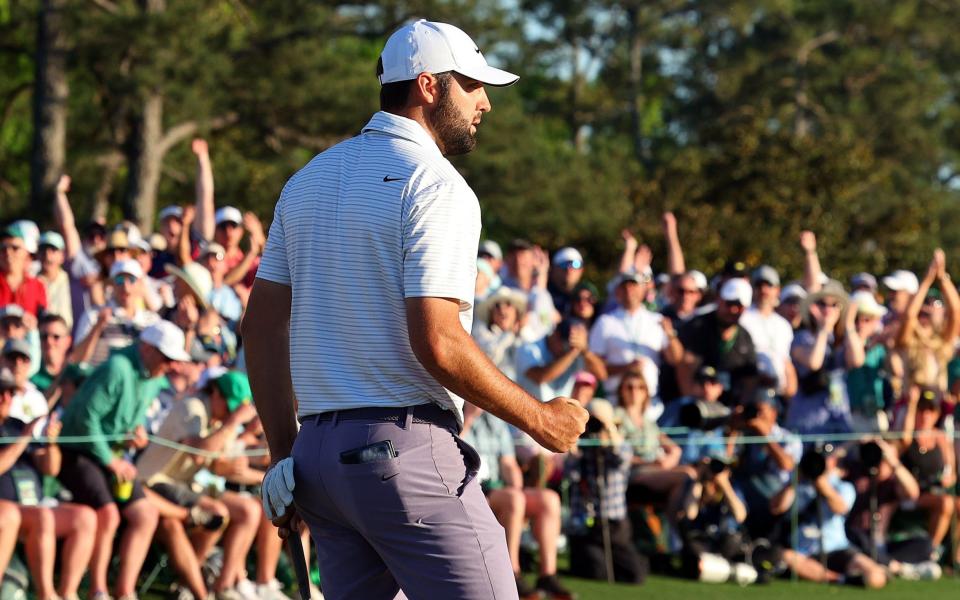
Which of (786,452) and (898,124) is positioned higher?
(898,124)

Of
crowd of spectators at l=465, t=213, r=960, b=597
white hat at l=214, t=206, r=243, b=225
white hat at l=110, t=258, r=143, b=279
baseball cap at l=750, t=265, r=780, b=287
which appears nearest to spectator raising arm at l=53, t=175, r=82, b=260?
white hat at l=214, t=206, r=243, b=225

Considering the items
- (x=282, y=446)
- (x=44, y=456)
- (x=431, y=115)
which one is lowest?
(x=44, y=456)

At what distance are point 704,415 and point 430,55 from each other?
265 inches

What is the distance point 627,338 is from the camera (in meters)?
11.0

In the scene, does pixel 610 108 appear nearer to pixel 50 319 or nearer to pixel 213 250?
pixel 213 250

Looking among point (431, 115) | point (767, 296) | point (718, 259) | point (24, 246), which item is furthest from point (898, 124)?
point (431, 115)

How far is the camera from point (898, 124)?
4641 cm

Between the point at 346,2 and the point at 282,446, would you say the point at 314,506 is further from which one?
the point at 346,2

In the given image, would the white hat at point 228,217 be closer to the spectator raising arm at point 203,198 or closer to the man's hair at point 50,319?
the spectator raising arm at point 203,198

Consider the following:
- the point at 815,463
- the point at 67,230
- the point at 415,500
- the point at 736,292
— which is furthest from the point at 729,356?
the point at 415,500

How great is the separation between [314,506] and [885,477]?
7.78 metres

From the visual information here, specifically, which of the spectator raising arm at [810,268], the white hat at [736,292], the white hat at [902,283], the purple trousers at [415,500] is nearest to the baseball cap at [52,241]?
the white hat at [736,292]

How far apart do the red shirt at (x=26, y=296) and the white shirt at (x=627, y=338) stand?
3484 millimetres

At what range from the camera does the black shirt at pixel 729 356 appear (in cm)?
1077
